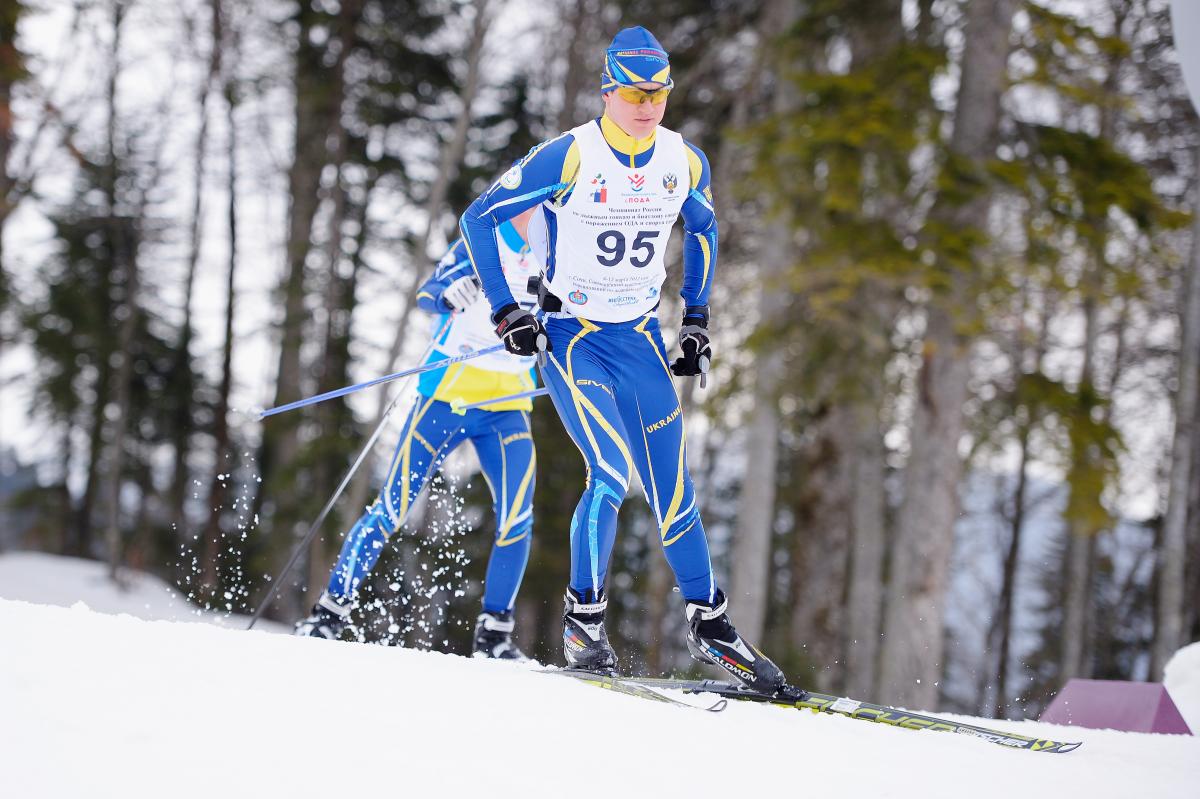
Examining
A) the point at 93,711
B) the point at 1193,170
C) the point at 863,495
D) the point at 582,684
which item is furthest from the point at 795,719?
the point at 1193,170

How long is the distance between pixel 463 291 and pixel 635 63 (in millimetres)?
1713

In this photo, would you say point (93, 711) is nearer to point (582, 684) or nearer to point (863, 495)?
point (582, 684)

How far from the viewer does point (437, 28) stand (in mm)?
18047

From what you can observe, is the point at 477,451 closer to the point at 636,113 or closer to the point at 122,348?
the point at 636,113

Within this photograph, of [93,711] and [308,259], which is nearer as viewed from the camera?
[93,711]

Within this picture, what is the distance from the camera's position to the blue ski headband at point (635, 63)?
4129mm

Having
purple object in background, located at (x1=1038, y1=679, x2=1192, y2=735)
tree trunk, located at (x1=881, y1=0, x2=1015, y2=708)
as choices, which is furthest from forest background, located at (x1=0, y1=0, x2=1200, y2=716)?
purple object in background, located at (x1=1038, y1=679, x2=1192, y2=735)

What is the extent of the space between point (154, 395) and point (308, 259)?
25.1 ft

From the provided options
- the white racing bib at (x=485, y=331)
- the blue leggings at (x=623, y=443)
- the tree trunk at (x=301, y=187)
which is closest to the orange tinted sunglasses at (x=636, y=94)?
the blue leggings at (x=623, y=443)

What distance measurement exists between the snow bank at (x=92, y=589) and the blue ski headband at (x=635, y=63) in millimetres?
11552

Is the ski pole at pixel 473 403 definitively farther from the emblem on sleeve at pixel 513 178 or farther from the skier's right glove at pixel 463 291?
the emblem on sleeve at pixel 513 178

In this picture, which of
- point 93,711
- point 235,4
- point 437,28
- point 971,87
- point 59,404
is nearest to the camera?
point 93,711

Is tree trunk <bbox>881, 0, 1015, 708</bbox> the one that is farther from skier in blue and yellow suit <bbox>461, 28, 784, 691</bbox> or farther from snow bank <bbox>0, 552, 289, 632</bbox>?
snow bank <bbox>0, 552, 289, 632</bbox>

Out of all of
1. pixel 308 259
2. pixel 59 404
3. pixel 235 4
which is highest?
pixel 235 4
